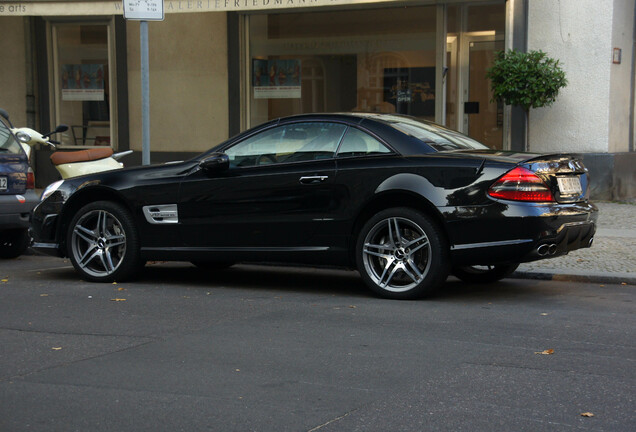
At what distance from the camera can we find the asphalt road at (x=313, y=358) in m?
4.19

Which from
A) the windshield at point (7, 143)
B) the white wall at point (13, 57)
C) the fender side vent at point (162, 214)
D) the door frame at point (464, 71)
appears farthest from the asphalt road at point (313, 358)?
the white wall at point (13, 57)

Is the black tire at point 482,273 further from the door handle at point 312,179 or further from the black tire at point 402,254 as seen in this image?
the door handle at point 312,179

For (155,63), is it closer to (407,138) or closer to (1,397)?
(407,138)

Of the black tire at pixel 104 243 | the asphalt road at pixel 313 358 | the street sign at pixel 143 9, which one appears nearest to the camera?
the asphalt road at pixel 313 358

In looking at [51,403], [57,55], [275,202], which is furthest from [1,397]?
[57,55]

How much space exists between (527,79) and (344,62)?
3.57 m

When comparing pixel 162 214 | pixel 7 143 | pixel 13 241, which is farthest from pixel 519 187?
pixel 13 241

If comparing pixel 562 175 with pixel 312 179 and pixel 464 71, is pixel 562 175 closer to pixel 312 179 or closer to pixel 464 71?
pixel 312 179

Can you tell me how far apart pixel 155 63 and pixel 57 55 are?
7.38 ft

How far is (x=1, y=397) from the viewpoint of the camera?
178 inches

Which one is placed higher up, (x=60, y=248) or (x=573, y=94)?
(x=573, y=94)

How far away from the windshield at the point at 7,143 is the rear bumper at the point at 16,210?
0.53 m

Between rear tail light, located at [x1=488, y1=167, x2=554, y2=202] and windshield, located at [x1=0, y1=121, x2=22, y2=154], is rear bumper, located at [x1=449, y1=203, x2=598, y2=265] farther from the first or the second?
windshield, located at [x1=0, y1=121, x2=22, y2=154]

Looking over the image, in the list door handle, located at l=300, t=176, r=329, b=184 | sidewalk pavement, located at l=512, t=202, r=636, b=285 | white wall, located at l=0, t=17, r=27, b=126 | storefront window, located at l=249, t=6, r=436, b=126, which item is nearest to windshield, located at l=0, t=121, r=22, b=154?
door handle, located at l=300, t=176, r=329, b=184
